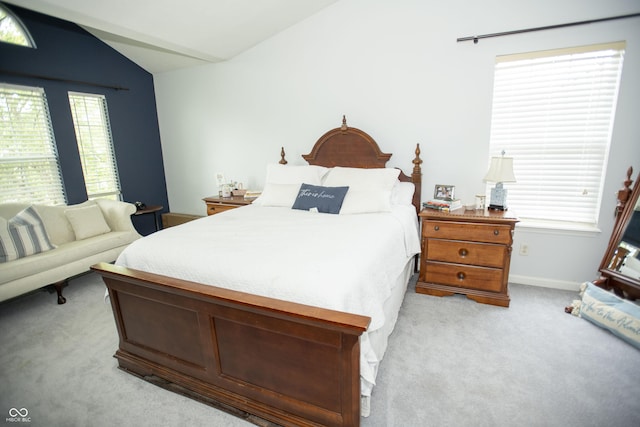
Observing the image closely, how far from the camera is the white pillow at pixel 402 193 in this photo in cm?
297

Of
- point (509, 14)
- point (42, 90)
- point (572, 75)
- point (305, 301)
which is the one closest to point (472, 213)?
point (572, 75)

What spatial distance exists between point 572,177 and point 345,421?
8.90 feet

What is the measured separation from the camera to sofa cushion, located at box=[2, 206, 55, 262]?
2.63 meters

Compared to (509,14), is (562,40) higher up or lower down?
lower down

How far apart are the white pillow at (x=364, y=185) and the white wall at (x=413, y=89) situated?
1.28 ft

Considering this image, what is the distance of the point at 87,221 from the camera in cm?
326

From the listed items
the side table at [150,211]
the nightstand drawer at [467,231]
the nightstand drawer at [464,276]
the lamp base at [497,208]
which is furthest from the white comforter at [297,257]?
the side table at [150,211]

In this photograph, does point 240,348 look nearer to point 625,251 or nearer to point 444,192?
point 444,192

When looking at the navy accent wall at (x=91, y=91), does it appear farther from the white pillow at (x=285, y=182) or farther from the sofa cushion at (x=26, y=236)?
the white pillow at (x=285, y=182)

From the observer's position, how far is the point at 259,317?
141 centimetres

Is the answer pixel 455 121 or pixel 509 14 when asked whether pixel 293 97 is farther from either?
pixel 509 14

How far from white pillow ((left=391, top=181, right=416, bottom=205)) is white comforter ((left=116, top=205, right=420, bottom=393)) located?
439mm

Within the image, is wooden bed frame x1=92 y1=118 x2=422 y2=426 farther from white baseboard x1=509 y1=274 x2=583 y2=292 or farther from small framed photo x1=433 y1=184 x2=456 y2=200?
white baseboard x1=509 y1=274 x2=583 y2=292

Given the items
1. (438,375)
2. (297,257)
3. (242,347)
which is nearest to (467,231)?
(438,375)
